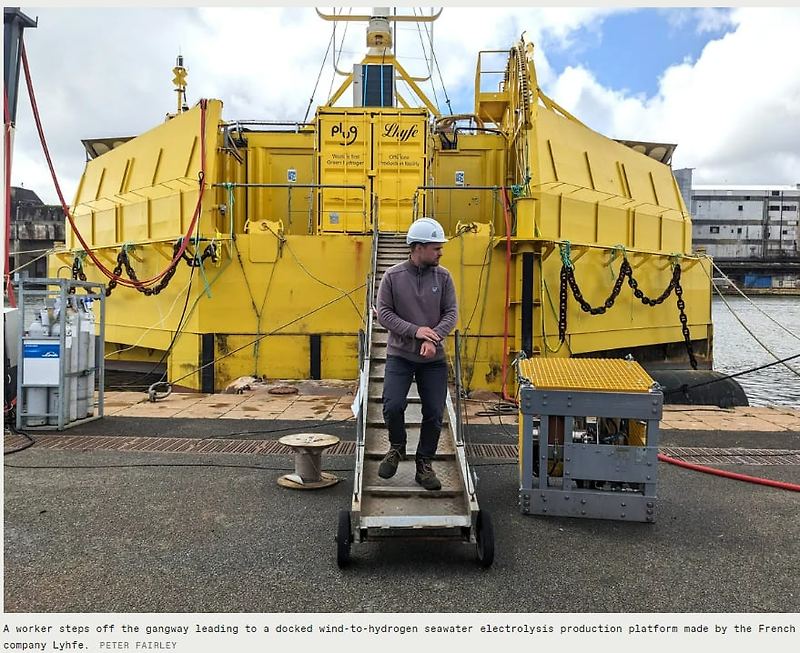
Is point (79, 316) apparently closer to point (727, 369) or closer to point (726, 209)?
point (727, 369)

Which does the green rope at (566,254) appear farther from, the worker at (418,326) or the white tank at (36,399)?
the white tank at (36,399)

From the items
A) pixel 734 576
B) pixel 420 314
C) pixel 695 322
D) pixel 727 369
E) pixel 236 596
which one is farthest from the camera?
pixel 727 369

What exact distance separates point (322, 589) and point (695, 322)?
12.9m

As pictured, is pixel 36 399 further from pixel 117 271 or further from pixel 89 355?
→ pixel 117 271

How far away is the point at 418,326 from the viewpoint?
399 cm

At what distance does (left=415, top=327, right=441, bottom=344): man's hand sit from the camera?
12.7ft

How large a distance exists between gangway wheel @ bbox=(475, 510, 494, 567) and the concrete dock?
0.09m

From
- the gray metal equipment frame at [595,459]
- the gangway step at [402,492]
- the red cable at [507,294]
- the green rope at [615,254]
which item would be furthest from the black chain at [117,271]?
the gray metal equipment frame at [595,459]

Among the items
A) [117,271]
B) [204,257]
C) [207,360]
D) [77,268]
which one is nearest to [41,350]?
[207,360]

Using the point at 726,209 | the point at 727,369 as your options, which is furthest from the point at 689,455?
the point at 726,209

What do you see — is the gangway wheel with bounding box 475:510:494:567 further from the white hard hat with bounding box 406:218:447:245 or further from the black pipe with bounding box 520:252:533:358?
the black pipe with bounding box 520:252:533:358

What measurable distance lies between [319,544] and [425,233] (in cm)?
206

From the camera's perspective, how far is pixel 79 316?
6.96 metres

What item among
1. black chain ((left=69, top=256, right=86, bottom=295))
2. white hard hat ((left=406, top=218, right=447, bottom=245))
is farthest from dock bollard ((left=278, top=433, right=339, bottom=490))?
black chain ((left=69, top=256, right=86, bottom=295))
